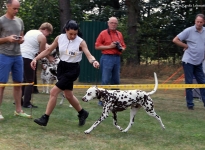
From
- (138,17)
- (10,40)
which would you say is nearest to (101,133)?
(10,40)

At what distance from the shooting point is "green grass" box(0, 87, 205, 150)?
6.07m

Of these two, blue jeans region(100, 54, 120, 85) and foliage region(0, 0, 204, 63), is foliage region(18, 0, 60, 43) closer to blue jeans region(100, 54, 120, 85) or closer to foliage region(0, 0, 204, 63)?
foliage region(0, 0, 204, 63)

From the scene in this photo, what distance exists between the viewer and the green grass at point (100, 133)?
6066 millimetres

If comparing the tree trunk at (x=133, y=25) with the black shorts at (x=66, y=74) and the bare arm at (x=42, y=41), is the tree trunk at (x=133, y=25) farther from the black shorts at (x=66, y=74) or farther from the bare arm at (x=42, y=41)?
the black shorts at (x=66, y=74)

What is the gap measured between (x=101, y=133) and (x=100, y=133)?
15mm

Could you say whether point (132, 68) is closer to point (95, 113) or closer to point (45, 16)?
point (45, 16)

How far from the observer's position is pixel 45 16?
883 inches

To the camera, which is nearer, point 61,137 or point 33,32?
point 61,137

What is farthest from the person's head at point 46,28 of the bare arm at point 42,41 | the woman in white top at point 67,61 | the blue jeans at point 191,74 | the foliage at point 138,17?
the foliage at point 138,17

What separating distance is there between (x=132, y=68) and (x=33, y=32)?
1227 centimetres

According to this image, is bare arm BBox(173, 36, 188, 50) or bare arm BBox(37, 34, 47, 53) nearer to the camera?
bare arm BBox(37, 34, 47, 53)

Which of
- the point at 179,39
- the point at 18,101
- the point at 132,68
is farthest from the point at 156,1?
the point at 18,101

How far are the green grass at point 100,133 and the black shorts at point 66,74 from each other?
2.21ft

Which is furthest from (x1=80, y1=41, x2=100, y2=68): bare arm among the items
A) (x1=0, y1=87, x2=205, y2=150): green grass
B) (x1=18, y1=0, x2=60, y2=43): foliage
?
(x1=18, y1=0, x2=60, y2=43): foliage
